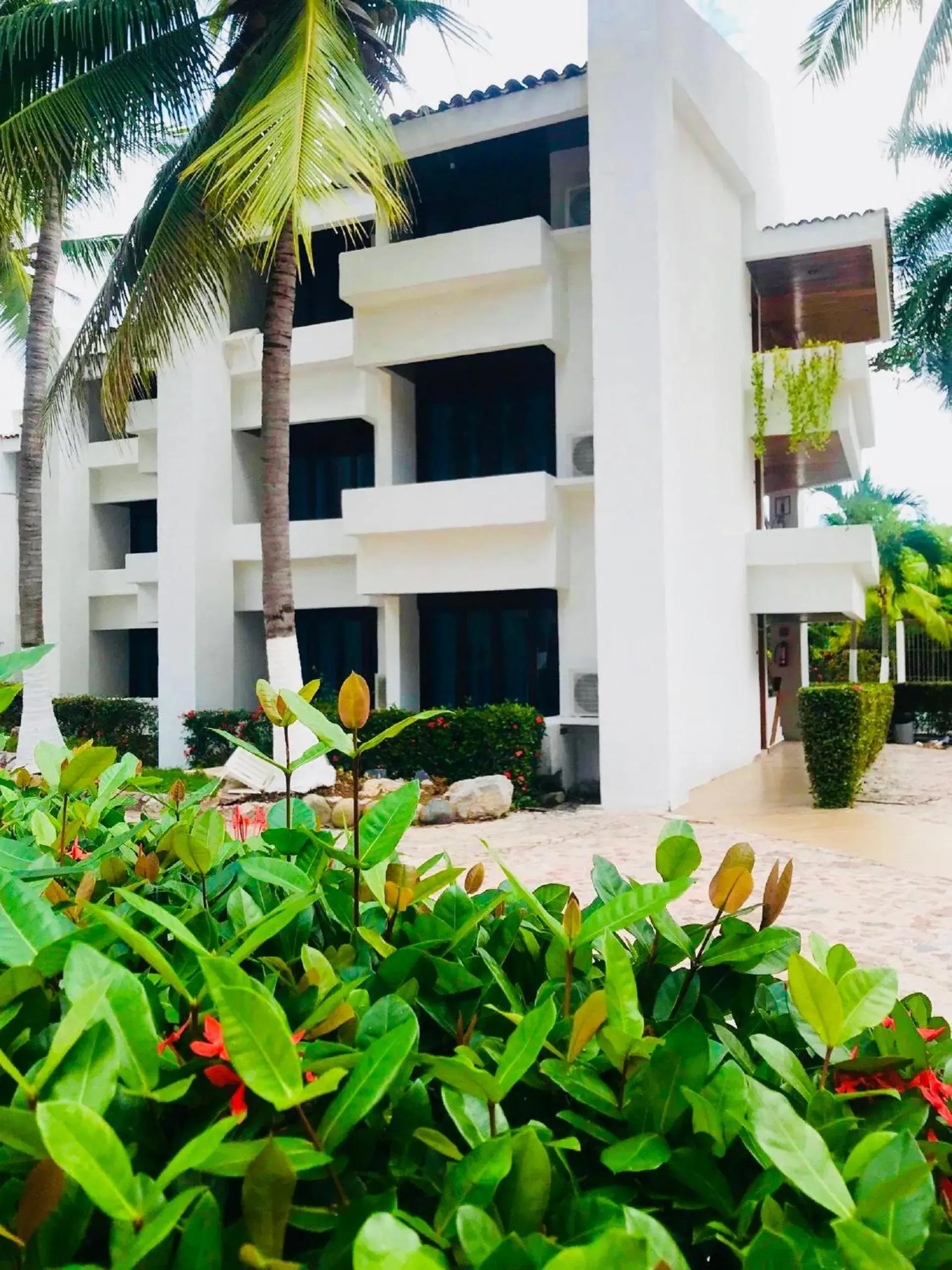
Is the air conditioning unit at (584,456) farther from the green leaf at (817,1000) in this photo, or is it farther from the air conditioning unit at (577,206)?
the green leaf at (817,1000)

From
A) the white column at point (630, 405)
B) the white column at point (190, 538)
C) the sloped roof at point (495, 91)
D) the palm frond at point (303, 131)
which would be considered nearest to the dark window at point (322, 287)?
the white column at point (190, 538)

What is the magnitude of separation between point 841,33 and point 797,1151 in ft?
55.6

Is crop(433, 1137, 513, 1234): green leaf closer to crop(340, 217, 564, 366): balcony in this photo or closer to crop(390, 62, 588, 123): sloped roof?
crop(340, 217, 564, 366): balcony

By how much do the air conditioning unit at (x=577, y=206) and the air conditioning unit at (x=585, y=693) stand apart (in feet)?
20.0

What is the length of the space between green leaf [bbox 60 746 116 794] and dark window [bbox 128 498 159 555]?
64.6ft

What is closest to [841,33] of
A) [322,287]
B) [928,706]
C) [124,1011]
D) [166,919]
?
[322,287]

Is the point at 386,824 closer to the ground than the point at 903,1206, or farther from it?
farther from it

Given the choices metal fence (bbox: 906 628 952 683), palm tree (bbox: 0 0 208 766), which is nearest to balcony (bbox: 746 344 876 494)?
palm tree (bbox: 0 0 208 766)

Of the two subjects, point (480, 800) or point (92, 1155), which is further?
point (480, 800)

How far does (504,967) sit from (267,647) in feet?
33.1

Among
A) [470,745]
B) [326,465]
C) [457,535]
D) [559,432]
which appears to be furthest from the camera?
[326,465]

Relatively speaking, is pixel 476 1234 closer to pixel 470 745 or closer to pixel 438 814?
pixel 438 814

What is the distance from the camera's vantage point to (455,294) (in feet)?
42.2

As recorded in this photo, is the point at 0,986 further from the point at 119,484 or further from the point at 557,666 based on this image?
the point at 119,484
